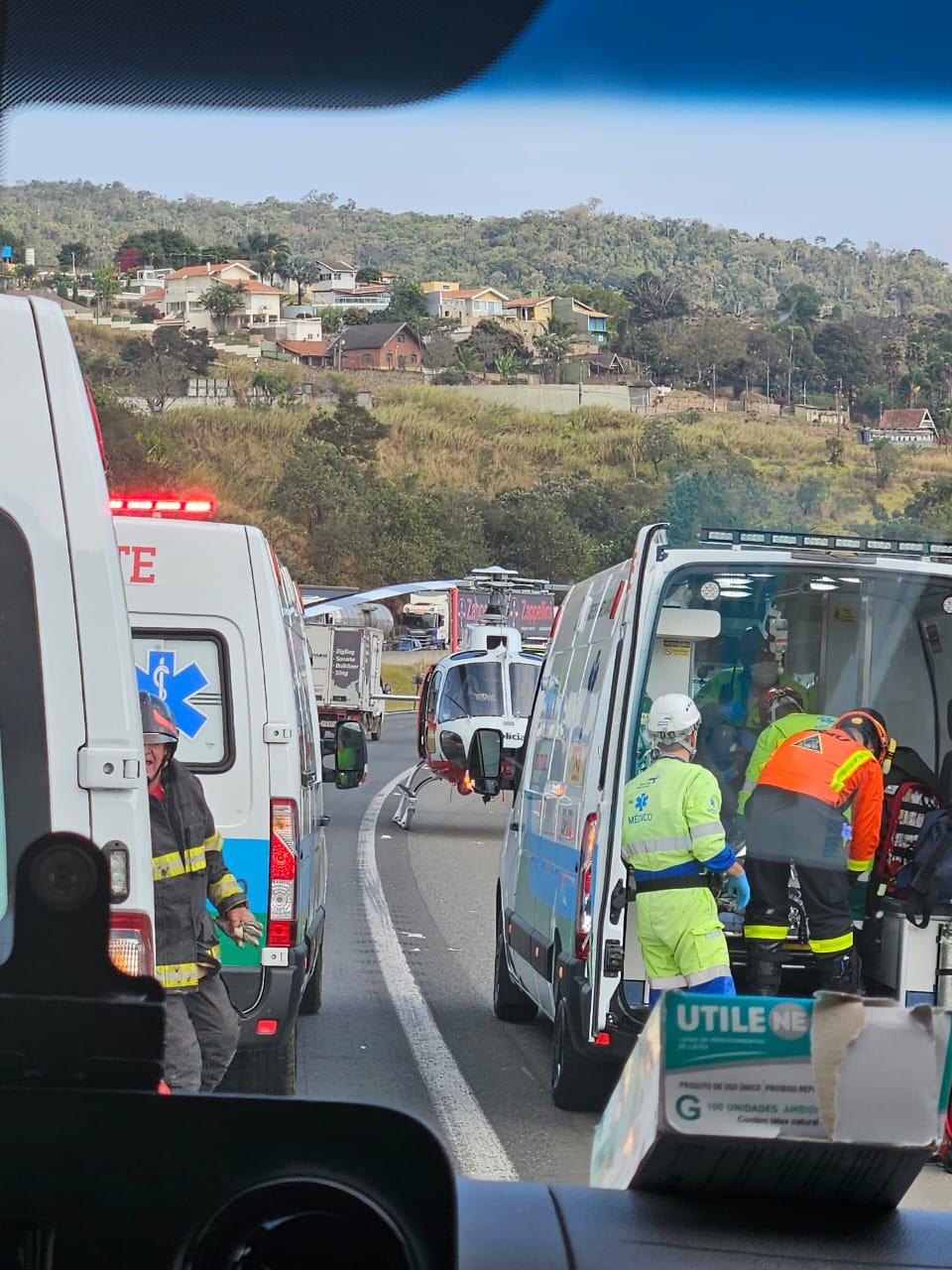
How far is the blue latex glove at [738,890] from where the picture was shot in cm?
609

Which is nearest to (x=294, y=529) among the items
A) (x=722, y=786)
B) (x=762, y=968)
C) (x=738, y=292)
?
(x=738, y=292)

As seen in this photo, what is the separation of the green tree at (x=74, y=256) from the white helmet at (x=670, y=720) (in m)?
4.80

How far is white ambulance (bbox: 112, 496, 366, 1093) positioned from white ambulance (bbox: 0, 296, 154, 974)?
1.92 meters

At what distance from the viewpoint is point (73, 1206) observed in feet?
6.30

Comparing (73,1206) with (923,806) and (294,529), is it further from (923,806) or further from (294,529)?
(923,806)

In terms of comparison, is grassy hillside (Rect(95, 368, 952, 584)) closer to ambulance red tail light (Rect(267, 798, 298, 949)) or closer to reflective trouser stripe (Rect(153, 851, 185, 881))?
reflective trouser stripe (Rect(153, 851, 185, 881))

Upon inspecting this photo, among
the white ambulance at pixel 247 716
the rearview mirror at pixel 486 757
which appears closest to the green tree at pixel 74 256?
the white ambulance at pixel 247 716

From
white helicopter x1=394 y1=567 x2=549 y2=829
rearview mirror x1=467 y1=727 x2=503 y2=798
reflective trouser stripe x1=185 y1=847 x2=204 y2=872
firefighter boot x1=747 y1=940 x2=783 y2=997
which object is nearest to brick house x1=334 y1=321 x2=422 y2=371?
firefighter boot x1=747 y1=940 x2=783 y2=997

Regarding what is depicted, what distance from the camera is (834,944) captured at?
4.33 meters

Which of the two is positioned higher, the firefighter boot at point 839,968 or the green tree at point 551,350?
the green tree at point 551,350

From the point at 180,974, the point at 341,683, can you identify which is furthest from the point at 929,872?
the point at 341,683

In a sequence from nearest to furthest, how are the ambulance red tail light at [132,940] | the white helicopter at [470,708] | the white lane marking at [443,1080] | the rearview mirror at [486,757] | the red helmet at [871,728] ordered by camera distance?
the ambulance red tail light at [132,940]
the white lane marking at [443,1080]
the red helmet at [871,728]
the rearview mirror at [486,757]
the white helicopter at [470,708]

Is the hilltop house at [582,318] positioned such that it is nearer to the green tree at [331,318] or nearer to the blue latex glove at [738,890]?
the green tree at [331,318]

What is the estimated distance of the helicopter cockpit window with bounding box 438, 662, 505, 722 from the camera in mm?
19062
